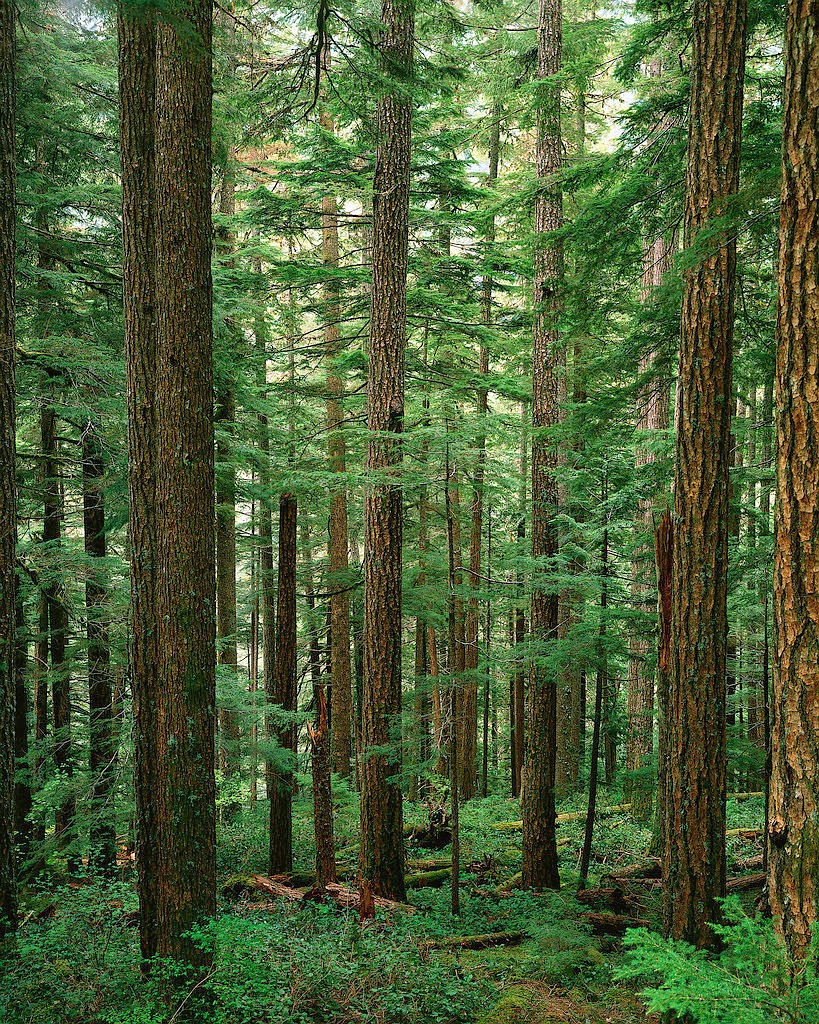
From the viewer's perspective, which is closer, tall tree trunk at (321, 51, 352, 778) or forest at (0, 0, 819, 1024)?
forest at (0, 0, 819, 1024)

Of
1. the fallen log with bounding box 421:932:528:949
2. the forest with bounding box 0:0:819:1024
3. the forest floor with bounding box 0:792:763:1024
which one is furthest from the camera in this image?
the fallen log with bounding box 421:932:528:949

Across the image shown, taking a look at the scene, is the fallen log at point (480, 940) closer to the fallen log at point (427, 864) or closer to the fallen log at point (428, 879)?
the fallen log at point (428, 879)

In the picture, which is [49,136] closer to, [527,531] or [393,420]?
[393,420]

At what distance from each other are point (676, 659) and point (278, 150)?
16.4 m

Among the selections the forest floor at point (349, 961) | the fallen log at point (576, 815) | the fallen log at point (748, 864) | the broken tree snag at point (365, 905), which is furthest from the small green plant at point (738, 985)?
the fallen log at point (576, 815)

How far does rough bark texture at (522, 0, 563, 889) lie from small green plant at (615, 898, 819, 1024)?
614 cm

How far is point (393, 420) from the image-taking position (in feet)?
28.8

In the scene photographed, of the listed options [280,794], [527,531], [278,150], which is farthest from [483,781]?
[278,150]

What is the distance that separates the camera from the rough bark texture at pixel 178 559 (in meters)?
5.23

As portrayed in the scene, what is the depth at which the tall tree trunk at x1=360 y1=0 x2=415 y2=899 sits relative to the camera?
838 centimetres

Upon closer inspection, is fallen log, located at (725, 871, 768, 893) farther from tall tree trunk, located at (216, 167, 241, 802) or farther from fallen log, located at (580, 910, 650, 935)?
tall tree trunk, located at (216, 167, 241, 802)

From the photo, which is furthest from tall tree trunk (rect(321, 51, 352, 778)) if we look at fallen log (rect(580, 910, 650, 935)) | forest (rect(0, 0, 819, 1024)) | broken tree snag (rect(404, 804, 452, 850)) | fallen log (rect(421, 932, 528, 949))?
fallen log (rect(580, 910, 650, 935))

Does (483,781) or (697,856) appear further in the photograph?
(483,781)

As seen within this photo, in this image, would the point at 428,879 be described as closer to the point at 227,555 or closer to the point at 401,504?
the point at 401,504
